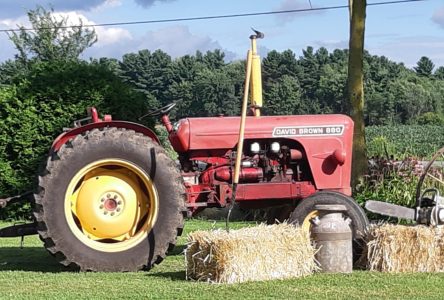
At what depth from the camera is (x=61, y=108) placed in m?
11.6

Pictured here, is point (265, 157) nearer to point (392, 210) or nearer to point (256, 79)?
point (256, 79)

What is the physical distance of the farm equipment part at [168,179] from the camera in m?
6.64

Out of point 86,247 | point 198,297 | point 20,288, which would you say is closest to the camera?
point 198,297

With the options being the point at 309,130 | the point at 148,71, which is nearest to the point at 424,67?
the point at 148,71

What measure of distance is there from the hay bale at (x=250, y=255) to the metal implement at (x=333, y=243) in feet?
0.41

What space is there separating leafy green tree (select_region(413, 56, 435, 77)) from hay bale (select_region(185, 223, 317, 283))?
8570cm

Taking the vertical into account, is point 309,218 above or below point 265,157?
below

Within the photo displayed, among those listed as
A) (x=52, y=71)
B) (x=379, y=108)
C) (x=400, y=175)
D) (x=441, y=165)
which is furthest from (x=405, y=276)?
(x=379, y=108)

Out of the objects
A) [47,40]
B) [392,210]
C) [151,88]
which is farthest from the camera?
[151,88]

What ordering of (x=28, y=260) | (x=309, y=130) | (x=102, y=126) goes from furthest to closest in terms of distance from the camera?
(x=28, y=260) < (x=309, y=130) < (x=102, y=126)

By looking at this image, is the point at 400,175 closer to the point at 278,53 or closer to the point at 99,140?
the point at 99,140

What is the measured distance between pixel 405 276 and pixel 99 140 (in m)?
2.98

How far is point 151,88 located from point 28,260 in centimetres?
5095

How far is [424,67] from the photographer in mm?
90750
